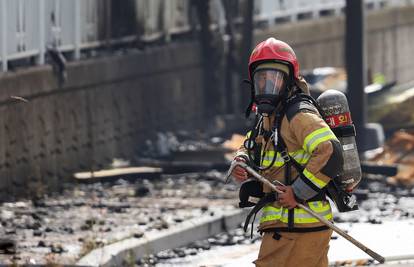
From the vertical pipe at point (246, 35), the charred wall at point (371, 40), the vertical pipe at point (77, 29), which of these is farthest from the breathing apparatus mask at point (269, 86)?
the charred wall at point (371, 40)

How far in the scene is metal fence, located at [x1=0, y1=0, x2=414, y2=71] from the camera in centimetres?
1480

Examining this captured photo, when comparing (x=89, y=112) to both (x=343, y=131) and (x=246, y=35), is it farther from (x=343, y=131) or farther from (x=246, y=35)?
(x=343, y=131)

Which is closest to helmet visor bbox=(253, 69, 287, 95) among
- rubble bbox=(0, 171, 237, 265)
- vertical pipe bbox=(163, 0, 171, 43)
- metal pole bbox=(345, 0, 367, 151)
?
rubble bbox=(0, 171, 237, 265)

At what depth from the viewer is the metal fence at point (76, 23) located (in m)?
14.8

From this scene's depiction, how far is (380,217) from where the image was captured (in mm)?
13273

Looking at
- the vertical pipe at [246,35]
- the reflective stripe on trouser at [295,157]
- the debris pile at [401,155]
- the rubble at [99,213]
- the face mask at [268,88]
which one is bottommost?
the debris pile at [401,155]

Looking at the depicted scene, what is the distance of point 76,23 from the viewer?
16.6 metres

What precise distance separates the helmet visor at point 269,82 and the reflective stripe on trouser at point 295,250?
0.70 meters

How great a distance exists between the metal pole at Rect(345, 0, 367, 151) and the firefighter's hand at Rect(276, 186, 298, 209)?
10.5 metres

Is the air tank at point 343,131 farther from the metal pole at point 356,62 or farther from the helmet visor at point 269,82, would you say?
the metal pole at point 356,62

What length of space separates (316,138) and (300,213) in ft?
1.33

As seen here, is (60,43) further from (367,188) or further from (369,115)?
(369,115)

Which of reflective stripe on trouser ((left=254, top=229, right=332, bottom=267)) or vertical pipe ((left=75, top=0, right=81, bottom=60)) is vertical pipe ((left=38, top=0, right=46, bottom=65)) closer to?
vertical pipe ((left=75, top=0, right=81, bottom=60))

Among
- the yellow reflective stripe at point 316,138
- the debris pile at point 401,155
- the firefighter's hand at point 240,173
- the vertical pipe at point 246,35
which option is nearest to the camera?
the yellow reflective stripe at point 316,138
